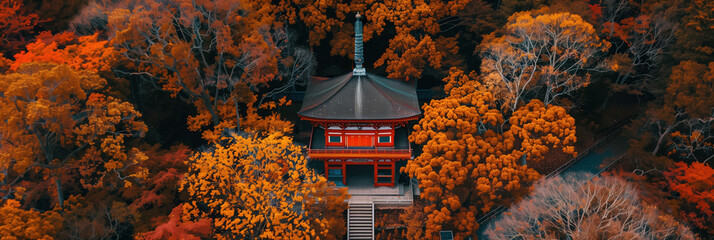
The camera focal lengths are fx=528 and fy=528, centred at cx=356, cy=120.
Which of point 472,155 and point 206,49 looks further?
point 206,49

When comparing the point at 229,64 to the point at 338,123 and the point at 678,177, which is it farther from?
the point at 678,177

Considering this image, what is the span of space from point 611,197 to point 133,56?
74.3 feet

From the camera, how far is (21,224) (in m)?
19.1

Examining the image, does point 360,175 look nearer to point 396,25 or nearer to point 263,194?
point 263,194

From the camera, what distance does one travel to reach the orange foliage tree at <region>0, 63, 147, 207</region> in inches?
770

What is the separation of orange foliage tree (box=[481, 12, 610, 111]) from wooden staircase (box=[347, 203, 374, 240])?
28.0ft

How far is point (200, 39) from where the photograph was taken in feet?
83.6

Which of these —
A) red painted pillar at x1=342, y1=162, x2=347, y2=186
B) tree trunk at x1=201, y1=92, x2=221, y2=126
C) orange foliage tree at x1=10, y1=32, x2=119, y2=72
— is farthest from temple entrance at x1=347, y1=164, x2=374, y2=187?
orange foliage tree at x1=10, y1=32, x2=119, y2=72

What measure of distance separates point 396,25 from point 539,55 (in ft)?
25.9

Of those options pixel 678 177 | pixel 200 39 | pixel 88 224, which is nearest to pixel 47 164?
pixel 88 224

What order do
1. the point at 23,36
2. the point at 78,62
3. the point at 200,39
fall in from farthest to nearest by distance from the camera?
the point at 23,36 → the point at 200,39 → the point at 78,62

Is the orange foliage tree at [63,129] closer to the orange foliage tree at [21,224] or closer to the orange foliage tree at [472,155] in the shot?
the orange foliage tree at [21,224]

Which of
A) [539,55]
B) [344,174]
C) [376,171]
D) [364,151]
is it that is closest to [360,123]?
[364,151]

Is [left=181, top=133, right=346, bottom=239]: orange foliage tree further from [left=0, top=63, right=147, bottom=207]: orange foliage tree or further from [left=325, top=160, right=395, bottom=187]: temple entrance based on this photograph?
[left=325, top=160, right=395, bottom=187]: temple entrance
